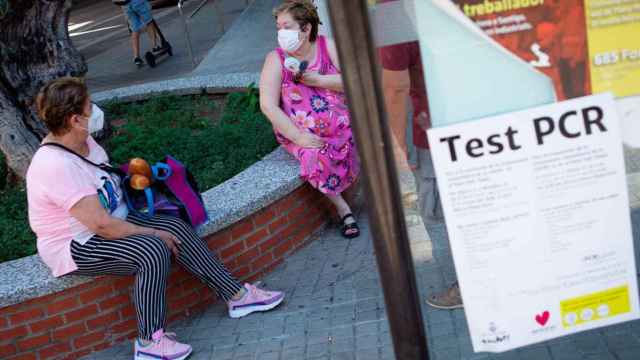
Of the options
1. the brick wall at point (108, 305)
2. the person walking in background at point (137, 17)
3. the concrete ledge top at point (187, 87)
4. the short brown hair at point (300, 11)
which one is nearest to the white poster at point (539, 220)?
the brick wall at point (108, 305)

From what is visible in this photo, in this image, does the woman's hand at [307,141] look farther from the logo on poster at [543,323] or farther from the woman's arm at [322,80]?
the logo on poster at [543,323]

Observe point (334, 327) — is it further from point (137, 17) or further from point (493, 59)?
point (137, 17)

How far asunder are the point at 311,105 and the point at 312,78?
150mm

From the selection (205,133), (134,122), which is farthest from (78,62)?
(205,133)

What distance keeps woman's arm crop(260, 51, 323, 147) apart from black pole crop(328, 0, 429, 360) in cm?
241

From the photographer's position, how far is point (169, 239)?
387 cm

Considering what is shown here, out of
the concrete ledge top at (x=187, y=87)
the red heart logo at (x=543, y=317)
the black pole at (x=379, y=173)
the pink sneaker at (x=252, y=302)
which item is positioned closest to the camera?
the black pole at (x=379, y=173)

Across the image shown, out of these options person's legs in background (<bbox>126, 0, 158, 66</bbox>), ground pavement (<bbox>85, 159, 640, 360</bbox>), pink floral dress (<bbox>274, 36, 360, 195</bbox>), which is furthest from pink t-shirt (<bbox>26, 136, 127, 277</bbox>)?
person's legs in background (<bbox>126, 0, 158, 66</bbox>)

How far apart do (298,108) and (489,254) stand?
2.59m

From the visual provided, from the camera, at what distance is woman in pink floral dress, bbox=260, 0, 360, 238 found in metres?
4.61

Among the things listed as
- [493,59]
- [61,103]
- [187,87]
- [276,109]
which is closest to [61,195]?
[61,103]

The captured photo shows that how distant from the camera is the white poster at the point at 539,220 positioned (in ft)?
6.98

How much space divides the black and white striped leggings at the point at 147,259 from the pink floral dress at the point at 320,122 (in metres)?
0.89

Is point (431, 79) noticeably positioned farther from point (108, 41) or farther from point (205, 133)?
point (108, 41)
